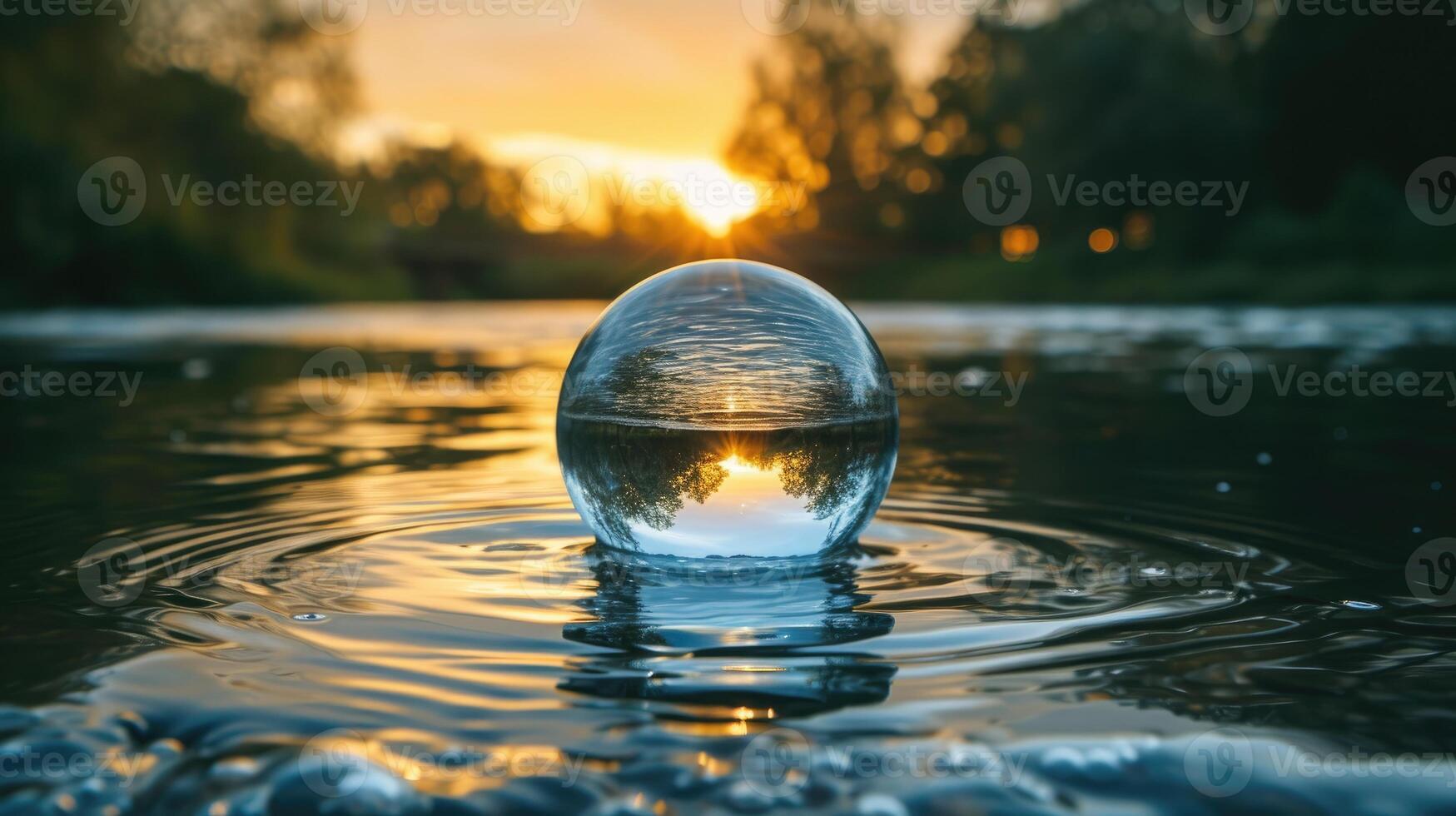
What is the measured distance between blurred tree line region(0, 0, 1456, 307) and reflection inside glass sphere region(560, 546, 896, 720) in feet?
125

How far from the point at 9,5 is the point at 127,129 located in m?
6.49

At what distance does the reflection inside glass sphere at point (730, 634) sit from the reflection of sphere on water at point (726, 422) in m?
0.13

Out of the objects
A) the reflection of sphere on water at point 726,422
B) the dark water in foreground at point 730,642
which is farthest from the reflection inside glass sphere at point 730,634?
the reflection of sphere on water at point 726,422

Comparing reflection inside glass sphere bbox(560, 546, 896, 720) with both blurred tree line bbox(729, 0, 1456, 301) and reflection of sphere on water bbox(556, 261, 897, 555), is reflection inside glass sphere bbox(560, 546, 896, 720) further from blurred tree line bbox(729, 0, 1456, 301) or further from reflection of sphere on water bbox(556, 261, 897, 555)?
blurred tree line bbox(729, 0, 1456, 301)

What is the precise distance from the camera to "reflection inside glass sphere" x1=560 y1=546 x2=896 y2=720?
335 centimetres

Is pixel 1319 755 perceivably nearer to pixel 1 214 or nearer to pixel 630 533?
pixel 630 533

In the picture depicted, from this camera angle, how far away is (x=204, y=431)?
1036cm

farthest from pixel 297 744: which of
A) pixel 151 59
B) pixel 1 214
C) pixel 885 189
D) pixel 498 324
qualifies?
pixel 885 189

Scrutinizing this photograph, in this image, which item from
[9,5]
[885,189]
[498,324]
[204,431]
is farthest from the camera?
[885,189]

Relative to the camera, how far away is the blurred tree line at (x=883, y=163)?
44.8 meters

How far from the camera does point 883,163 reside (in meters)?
83.4

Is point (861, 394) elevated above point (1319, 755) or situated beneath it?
elevated above

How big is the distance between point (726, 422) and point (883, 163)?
8091 cm

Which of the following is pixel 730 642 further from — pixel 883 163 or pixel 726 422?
pixel 883 163
